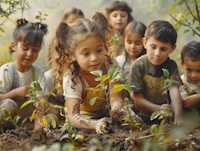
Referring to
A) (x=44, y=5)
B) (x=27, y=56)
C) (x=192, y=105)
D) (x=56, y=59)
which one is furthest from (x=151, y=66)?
(x=44, y=5)

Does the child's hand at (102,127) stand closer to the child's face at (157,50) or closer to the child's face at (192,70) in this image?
the child's face at (157,50)

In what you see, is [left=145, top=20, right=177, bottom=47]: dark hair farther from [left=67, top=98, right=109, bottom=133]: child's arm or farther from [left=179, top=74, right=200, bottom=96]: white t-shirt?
[left=67, top=98, right=109, bottom=133]: child's arm

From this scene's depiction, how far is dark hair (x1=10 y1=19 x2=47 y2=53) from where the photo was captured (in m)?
2.26

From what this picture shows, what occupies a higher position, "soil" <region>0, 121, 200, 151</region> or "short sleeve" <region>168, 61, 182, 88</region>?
"short sleeve" <region>168, 61, 182, 88</region>

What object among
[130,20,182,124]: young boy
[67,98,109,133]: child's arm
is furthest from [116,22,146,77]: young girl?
[67,98,109,133]: child's arm

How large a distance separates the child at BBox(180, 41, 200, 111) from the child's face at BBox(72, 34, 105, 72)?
92cm

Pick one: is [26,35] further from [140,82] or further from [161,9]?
[161,9]

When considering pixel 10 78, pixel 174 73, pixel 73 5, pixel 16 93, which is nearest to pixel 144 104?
pixel 174 73

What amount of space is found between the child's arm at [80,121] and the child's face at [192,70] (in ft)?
3.67

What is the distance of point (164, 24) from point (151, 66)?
407 millimetres

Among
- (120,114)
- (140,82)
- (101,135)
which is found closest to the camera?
(101,135)

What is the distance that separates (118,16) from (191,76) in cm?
132

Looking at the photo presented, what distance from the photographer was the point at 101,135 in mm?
1568

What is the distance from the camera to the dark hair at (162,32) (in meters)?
2.06
